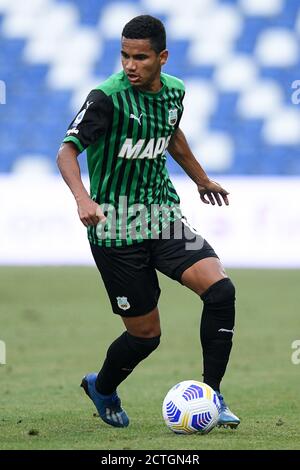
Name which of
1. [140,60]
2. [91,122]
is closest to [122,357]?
[91,122]

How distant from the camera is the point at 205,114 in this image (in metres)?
20.8

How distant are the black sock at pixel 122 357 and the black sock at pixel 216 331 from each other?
0.37m

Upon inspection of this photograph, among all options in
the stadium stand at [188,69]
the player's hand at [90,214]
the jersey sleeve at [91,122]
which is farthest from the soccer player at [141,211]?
the stadium stand at [188,69]

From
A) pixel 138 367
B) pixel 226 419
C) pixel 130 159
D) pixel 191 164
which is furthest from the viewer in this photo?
pixel 138 367

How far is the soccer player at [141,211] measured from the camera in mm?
6082

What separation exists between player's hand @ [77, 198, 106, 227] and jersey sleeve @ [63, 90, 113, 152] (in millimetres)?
471

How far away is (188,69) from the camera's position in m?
21.1

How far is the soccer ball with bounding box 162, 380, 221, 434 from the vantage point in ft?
19.1

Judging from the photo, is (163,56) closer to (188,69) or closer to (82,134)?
(82,134)

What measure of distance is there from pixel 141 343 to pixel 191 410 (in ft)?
A: 2.37

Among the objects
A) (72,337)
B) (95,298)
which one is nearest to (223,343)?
(72,337)

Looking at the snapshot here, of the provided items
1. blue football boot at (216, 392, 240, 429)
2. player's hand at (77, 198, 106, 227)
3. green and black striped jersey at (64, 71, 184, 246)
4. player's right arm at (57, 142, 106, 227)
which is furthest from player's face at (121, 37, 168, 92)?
blue football boot at (216, 392, 240, 429)

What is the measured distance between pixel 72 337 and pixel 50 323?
1.03 meters

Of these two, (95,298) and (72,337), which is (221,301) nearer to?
(72,337)
